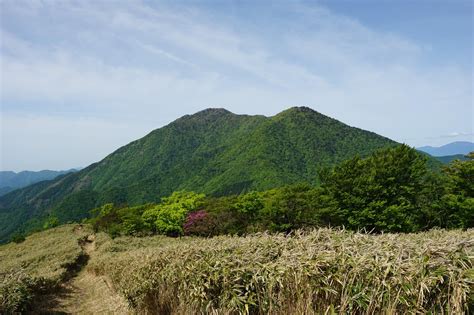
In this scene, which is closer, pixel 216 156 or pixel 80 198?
pixel 80 198

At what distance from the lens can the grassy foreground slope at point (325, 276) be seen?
3.74 meters

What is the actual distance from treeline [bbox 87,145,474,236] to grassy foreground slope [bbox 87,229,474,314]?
24.4m

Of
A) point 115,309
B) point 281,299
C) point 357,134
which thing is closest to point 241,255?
point 281,299

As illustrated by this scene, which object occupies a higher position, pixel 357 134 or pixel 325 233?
pixel 357 134

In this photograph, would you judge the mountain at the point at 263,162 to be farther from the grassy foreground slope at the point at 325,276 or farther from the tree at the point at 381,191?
the grassy foreground slope at the point at 325,276

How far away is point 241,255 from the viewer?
514 centimetres

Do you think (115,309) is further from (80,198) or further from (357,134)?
(80,198)

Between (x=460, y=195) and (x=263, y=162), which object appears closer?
(x=460, y=195)

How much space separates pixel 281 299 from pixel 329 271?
917 millimetres

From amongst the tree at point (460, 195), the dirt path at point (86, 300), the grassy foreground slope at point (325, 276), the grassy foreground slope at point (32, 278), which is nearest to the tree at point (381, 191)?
the tree at point (460, 195)

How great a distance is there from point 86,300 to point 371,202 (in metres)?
28.0

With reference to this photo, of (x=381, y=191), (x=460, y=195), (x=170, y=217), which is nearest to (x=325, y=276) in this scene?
(x=381, y=191)

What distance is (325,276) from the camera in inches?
167

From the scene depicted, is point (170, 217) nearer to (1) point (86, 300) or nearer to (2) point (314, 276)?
(1) point (86, 300)
